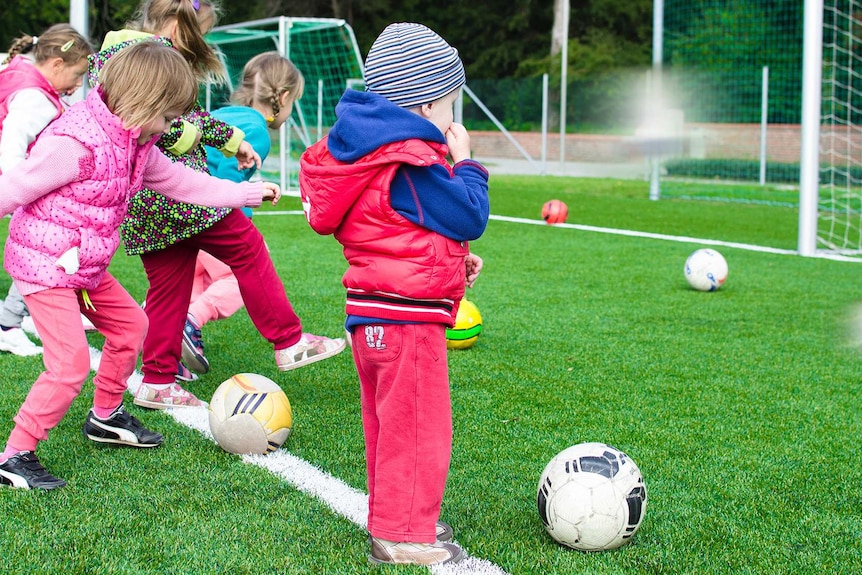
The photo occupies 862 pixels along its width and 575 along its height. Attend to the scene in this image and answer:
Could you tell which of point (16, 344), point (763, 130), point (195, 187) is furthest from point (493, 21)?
point (195, 187)

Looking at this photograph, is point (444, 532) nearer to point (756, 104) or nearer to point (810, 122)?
point (810, 122)

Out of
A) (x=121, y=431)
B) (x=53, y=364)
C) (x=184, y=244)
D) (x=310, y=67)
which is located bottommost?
(x=121, y=431)

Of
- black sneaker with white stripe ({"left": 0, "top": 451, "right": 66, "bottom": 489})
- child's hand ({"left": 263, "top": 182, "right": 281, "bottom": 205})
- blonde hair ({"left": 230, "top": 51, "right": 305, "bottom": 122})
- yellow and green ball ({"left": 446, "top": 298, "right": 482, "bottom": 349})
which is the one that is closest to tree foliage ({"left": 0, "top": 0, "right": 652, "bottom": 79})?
yellow and green ball ({"left": 446, "top": 298, "right": 482, "bottom": 349})

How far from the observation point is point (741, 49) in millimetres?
25266

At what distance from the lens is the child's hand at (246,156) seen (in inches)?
174

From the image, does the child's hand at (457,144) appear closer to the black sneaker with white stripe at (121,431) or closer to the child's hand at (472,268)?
the child's hand at (472,268)

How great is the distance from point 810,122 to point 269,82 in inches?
264

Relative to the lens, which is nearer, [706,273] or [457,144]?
[457,144]

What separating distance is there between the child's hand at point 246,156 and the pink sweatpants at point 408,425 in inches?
72.6

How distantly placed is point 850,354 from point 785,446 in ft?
6.41

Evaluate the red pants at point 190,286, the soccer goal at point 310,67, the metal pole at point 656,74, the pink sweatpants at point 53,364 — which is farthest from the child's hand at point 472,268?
the soccer goal at point 310,67

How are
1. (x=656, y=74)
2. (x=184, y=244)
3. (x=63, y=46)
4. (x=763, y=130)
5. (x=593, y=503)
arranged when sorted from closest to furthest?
(x=593, y=503) < (x=184, y=244) < (x=63, y=46) < (x=656, y=74) < (x=763, y=130)

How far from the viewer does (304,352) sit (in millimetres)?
4855

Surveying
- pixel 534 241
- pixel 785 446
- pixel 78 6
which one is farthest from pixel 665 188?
pixel 785 446
